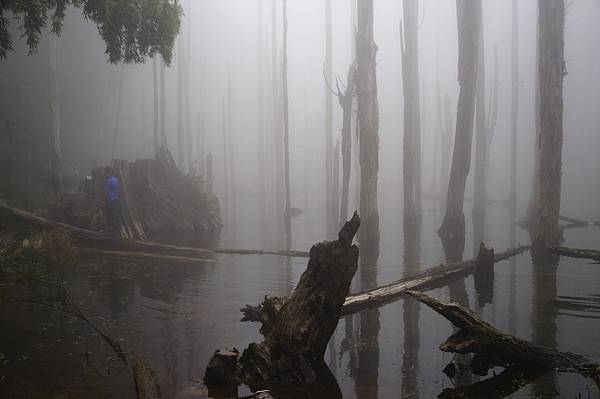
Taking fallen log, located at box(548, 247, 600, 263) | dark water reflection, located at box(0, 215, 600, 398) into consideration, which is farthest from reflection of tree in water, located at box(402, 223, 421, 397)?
fallen log, located at box(548, 247, 600, 263)

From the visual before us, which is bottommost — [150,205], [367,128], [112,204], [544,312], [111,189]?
[544,312]

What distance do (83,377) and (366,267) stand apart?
7340 mm

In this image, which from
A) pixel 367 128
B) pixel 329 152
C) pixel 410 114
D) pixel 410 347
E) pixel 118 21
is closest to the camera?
pixel 410 347

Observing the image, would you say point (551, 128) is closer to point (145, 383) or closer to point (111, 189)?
point (145, 383)

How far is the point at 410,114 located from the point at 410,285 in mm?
12781

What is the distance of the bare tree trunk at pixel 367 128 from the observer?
1391 centimetres

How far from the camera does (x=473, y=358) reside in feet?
14.8

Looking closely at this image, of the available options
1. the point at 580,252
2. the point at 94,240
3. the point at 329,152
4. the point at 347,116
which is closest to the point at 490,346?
the point at 580,252

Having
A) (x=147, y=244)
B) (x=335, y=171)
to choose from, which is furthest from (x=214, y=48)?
(x=147, y=244)

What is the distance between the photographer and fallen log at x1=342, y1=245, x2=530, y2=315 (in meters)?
6.06

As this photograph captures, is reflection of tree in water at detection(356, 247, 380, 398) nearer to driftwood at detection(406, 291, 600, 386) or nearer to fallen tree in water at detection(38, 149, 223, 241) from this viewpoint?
driftwood at detection(406, 291, 600, 386)

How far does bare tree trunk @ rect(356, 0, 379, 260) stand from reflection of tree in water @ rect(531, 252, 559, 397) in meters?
4.83

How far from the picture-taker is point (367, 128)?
46.5ft

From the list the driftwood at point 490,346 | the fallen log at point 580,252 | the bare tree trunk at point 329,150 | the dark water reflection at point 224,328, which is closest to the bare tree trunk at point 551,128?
the dark water reflection at point 224,328
